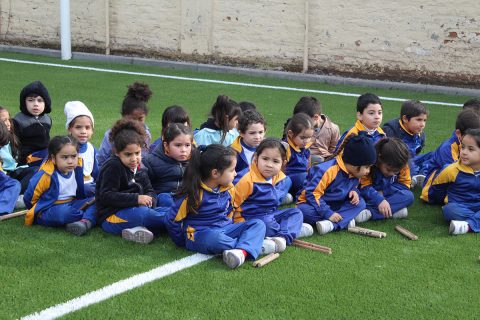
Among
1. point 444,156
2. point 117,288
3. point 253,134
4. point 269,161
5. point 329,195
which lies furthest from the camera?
point 444,156

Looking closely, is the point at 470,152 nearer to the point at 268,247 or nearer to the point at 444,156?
the point at 444,156

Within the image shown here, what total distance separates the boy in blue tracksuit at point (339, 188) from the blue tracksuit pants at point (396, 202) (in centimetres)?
19

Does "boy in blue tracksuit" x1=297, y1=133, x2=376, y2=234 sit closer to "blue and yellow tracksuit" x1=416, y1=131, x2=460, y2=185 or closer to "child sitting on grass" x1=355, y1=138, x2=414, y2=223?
"child sitting on grass" x1=355, y1=138, x2=414, y2=223

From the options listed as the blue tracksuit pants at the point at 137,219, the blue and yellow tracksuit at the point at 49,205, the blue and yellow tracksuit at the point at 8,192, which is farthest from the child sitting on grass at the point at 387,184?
the blue and yellow tracksuit at the point at 8,192

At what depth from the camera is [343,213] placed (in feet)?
19.3

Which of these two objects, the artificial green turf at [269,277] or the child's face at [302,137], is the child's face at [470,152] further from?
the child's face at [302,137]

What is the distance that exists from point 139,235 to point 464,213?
2549 millimetres

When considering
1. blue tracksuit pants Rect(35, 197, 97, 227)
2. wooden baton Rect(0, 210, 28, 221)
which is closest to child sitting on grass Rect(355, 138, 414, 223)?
blue tracksuit pants Rect(35, 197, 97, 227)

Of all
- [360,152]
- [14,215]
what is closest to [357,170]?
[360,152]

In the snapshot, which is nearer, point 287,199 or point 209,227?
point 209,227

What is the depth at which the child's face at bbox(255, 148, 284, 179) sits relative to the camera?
5.43 meters

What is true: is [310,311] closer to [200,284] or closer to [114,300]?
[200,284]

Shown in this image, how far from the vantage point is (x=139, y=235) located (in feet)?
17.5

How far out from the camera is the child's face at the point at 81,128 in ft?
20.6
